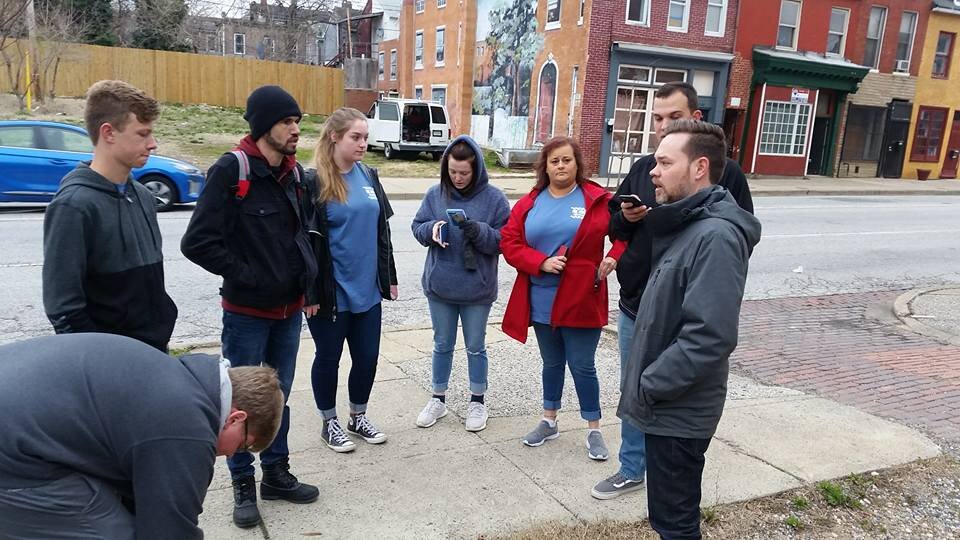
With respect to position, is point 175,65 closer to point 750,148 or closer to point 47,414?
point 750,148

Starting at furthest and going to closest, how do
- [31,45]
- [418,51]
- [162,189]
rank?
[418,51]
[31,45]
[162,189]

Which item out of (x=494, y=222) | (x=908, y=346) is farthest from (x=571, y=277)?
(x=908, y=346)

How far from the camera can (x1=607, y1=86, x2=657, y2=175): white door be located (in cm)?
2259

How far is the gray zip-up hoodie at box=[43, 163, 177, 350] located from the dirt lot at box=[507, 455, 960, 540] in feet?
6.15

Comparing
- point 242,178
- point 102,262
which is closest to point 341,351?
point 242,178

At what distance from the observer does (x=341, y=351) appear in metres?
3.89

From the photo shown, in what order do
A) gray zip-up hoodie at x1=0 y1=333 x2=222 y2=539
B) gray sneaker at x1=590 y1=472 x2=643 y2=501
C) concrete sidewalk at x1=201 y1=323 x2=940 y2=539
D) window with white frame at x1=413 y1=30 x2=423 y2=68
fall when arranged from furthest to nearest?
window with white frame at x1=413 y1=30 x2=423 y2=68, gray sneaker at x1=590 y1=472 x2=643 y2=501, concrete sidewalk at x1=201 y1=323 x2=940 y2=539, gray zip-up hoodie at x1=0 y1=333 x2=222 y2=539

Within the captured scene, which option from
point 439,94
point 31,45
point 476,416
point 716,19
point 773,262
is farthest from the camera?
point 439,94

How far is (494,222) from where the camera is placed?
436cm

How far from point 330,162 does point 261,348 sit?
3.46ft

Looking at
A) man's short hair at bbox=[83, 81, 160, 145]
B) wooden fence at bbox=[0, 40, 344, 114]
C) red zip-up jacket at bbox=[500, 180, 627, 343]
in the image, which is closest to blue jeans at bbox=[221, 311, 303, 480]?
man's short hair at bbox=[83, 81, 160, 145]

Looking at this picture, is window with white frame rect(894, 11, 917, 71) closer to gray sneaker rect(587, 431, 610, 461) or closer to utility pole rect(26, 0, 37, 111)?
gray sneaker rect(587, 431, 610, 461)

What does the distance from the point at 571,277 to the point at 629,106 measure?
2004 centimetres

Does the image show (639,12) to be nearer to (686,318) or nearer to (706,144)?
(706,144)
